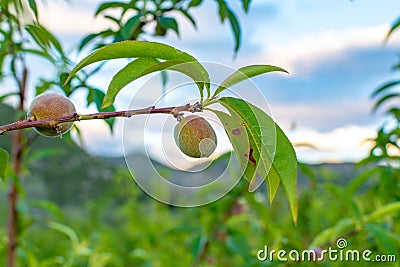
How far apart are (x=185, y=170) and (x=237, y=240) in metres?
0.85

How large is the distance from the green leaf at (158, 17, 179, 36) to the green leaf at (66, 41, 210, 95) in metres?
0.49

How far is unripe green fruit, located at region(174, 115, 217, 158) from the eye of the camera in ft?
1.63

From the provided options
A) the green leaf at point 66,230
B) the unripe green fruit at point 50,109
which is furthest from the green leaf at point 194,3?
the green leaf at point 66,230

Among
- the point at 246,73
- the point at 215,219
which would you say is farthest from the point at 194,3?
the point at 215,219

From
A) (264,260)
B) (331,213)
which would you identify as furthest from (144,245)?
(264,260)

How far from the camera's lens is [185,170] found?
0.58 metres

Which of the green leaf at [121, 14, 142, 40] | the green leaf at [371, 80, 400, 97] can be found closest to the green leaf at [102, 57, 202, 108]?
the green leaf at [121, 14, 142, 40]

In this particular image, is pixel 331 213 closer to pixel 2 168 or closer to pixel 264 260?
pixel 264 260

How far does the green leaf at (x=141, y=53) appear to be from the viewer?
48 cm

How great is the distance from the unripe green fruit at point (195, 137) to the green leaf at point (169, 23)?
0.49 metres

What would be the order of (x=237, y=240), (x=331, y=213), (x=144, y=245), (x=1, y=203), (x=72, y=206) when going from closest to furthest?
1. (x=237, y=240)
2. (x=331, y=213)
3. (x=144, y=245)
4. (x=1, y=203)
5. (x=72, y=206)

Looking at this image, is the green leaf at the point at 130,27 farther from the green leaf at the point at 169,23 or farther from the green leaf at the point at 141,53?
the green leaf at the point at 141,53

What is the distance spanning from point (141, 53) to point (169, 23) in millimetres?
502

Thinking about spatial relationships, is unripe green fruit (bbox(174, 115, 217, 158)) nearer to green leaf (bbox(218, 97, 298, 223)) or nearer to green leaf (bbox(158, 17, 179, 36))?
green leaf (bbox(218, 97, 298, 223))
